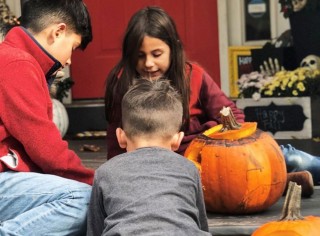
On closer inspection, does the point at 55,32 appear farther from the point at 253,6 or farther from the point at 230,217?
the point at 253,6

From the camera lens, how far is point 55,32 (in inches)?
131

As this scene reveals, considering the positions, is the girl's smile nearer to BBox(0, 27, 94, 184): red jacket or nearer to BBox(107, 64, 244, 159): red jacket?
BBox(107, 64, 244, 159): red jacket

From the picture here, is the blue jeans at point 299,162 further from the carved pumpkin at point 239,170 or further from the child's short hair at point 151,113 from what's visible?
the child's short hair at point 151,113

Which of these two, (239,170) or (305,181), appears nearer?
(239,170)

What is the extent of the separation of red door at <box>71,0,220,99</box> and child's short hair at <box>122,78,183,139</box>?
4440mm

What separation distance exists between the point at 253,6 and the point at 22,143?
14.6 ft

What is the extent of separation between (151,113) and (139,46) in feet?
3.79

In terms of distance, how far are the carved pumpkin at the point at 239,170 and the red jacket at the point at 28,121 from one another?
1.66 feet

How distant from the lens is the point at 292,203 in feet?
9.27

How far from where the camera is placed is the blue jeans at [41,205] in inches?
119

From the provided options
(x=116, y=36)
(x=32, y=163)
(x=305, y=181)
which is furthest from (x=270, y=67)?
(x=32, y=163)

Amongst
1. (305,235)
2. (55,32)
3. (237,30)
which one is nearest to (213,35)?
(237,30)

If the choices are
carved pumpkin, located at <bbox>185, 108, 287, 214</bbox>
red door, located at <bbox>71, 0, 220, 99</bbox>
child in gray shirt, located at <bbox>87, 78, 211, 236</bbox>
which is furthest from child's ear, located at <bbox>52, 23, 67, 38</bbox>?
red door, located at <bbox>71, 0, 220, 99</bbox>

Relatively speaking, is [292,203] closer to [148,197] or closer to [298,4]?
[148,197]
